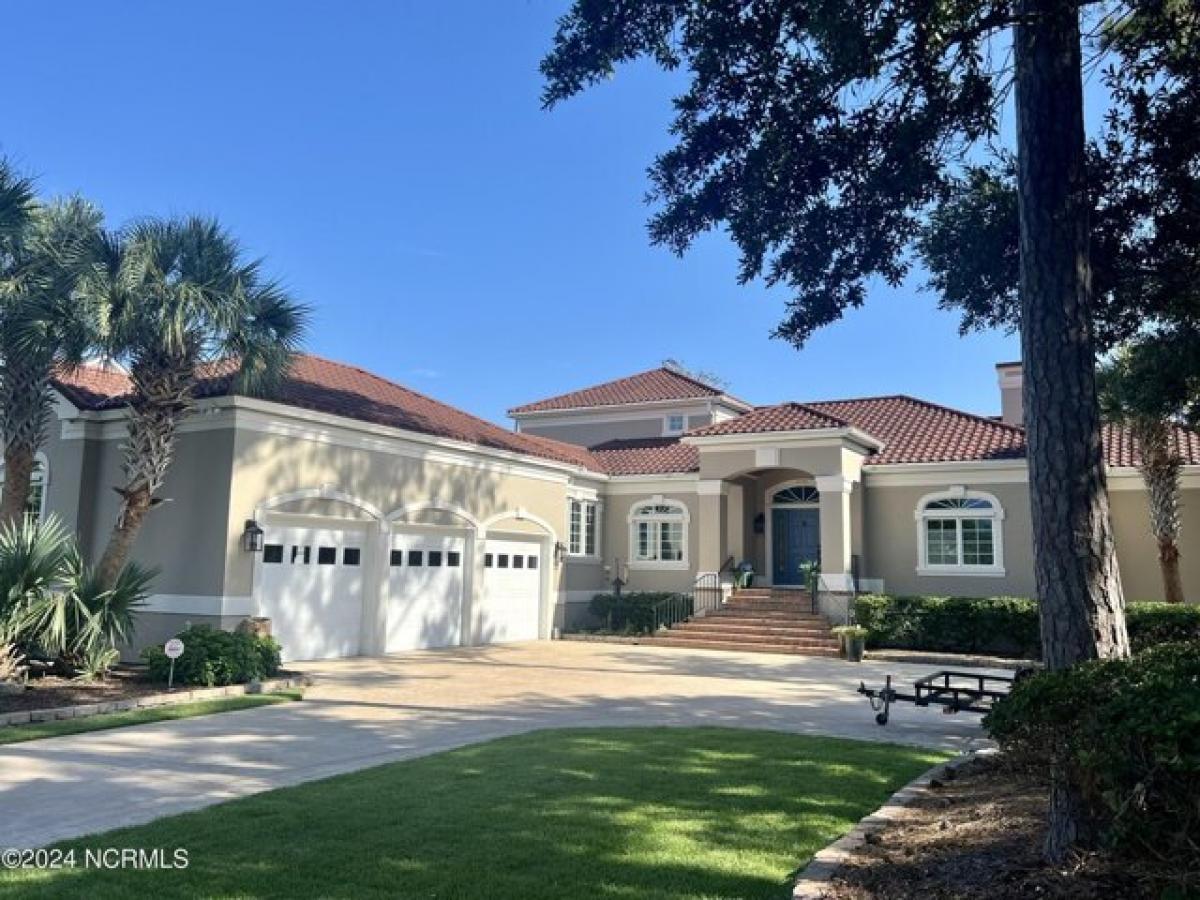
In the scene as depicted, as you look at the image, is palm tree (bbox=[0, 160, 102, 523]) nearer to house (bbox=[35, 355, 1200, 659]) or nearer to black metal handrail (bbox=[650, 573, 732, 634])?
house (bbox=[35, 355, 1200, 659])

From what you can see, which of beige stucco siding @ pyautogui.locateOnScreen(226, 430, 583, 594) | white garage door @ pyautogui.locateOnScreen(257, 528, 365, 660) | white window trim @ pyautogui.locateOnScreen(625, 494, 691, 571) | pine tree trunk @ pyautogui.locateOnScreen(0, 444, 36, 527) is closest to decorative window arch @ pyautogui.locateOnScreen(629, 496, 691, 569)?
white window trim @ pyautogui.locateOnScreen(625, 494, 691, 571)

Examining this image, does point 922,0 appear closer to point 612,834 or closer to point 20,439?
point 612,834

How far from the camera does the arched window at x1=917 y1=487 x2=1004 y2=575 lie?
72.4 ft

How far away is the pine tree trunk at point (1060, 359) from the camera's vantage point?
5.29 meters

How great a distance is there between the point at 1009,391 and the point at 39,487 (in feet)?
84.3

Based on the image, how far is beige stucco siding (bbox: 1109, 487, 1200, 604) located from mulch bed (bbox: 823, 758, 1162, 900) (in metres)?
17.2

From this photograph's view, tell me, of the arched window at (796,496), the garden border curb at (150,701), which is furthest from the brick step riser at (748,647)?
the garden border curb at (150,701)

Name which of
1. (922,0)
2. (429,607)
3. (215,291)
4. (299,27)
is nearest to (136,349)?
(215,291)

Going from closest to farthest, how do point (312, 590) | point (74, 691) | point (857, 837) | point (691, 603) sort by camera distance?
point (857, 837) < point (74, 691) < point (312, 590) < point (691, 603)

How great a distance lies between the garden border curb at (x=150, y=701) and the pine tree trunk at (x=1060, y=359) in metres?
10.7

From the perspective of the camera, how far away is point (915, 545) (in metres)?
23.0

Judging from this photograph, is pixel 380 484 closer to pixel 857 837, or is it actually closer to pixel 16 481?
pixel 16 481

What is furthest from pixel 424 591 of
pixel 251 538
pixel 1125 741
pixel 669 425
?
pixel 1125 741

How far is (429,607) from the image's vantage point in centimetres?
1950
